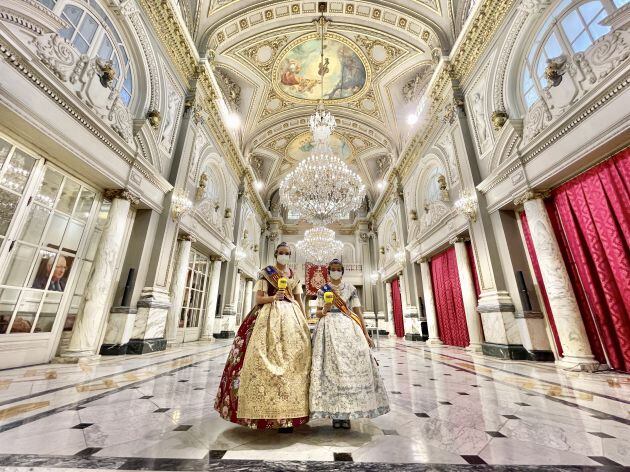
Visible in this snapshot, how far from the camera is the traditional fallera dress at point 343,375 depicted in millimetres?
1676

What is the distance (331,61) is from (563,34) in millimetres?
7300

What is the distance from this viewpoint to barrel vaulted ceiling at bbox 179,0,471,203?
7801 mm

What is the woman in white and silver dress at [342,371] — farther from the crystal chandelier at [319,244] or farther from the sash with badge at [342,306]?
the crystal chandelier at [319,244]

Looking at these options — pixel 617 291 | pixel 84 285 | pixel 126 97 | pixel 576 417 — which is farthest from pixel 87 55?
pixel 617 291

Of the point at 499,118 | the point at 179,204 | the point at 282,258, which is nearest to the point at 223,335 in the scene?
the point at 179,204

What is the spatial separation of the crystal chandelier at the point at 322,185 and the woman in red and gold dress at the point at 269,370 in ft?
19.1

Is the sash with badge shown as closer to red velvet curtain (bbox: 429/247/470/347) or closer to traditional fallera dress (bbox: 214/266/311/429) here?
traditional fallera dress (bbox: 214/266/311/429)

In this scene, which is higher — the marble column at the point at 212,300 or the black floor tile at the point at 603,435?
the marble column at the point at 212,300

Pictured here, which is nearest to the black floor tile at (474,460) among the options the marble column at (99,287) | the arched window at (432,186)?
the marble column at (99,287)

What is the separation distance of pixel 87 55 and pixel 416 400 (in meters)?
6.39

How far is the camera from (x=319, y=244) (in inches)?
491

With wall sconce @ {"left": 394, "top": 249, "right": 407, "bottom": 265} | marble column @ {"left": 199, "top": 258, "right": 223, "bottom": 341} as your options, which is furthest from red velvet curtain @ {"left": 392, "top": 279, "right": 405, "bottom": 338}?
marble column @ {"left": 199, "top": 258, "right": 223, "bottom": 341}

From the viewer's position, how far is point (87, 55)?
4.28 m

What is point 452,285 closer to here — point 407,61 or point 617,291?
point 617,291
